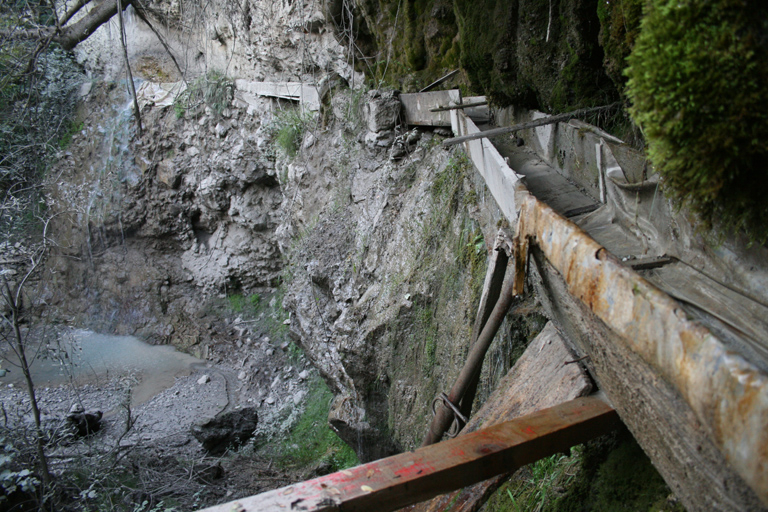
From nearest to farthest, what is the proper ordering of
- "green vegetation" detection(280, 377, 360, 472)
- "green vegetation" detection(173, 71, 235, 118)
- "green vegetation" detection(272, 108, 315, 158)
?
"green vegetation" detection(280, 377, 360, 472), "green vegetation" detection(272, 108, 315, 158), "green vegetation" detection(173, 71, 235, 118)

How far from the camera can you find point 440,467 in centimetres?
164

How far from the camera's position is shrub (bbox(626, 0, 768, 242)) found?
1142 mm

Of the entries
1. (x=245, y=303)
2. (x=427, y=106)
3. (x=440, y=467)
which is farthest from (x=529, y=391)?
(x=245, y=303)

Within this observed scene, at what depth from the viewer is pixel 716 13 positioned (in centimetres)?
115

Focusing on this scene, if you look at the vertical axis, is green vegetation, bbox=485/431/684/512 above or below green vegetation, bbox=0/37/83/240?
below

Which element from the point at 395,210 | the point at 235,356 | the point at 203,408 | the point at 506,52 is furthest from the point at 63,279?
the point at 506,52

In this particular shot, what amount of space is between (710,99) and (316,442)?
716 centimetres

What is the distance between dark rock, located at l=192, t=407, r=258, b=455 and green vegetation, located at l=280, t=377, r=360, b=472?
0.71 meters

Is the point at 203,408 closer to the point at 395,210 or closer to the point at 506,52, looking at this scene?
the point at 395,210

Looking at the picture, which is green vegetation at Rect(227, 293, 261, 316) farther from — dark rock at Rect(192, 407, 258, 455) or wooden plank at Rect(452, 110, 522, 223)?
wooden plank at Rect(452, 110, 522, 223)

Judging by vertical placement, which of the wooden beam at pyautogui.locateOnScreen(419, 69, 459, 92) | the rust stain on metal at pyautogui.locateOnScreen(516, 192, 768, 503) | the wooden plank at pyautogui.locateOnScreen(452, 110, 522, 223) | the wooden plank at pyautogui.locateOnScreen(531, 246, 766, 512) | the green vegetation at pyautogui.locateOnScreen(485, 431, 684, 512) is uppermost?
the wooden beam at pyautogui.locateOnScreen(419, 69, 459, 92)

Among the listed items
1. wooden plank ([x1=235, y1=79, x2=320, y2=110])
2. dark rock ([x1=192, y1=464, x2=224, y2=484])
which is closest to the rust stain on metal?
dark rock ([x1=192, y1=464, x2=224, y2=484])

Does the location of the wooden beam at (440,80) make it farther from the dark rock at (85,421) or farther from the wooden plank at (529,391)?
the dark rock at (85,421)

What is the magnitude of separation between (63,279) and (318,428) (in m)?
9.08
